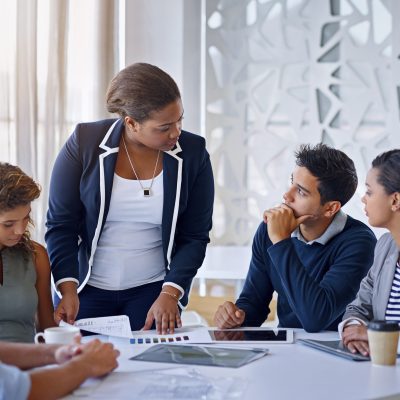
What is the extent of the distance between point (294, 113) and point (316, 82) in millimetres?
244

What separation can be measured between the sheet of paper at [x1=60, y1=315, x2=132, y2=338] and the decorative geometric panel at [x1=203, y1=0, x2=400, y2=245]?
9.71ft

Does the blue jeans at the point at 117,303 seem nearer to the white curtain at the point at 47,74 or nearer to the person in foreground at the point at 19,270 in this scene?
the person in foreground at the point at 19,270

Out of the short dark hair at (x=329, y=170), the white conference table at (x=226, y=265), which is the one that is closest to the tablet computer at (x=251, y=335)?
the short dark hair at (x=329, y=170)

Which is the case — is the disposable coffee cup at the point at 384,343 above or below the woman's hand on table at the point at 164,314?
above

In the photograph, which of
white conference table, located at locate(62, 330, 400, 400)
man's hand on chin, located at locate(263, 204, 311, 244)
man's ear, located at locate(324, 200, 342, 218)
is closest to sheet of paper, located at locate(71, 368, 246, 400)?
white conference table, located at locate(62, 330, 400, 400)

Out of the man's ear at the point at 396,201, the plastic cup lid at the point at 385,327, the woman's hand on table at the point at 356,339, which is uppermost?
the man's ear at the point at 396,201

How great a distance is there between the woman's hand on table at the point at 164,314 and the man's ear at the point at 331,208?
56cm

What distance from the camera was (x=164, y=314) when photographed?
2406mm

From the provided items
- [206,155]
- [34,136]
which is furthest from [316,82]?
[206,155]

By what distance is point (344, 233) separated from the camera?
2.54 meters

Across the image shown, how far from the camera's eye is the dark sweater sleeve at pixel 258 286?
2650 mm

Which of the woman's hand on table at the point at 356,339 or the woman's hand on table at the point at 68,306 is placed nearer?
the woman's hand on table at the point at 356,339

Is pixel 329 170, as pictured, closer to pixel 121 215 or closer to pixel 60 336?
pixel 121 215

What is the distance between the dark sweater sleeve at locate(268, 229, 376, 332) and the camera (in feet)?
7.64
